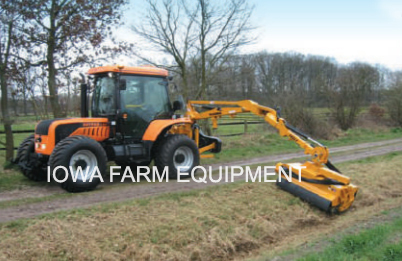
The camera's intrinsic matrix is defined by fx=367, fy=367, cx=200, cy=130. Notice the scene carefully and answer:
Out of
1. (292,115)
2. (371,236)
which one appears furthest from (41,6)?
(292,115)

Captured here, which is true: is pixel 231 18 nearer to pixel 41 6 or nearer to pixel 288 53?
pixel 41 6

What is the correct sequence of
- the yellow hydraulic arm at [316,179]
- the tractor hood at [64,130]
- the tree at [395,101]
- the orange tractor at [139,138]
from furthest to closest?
1. the tree at [395,101]
2. the tractor hood at [64,130]
3. the orange tractor at [139,138]
4. the yellow hydraulic arm at [316,179]

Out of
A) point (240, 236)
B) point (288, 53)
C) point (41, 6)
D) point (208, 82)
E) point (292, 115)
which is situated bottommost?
point (240, 236)

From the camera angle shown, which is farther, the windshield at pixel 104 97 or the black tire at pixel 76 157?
the windshield at pixel 104 97

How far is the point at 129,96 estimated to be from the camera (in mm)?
8781

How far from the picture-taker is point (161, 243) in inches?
210

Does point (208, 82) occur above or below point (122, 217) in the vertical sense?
above

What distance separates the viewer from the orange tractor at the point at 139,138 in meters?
7.25

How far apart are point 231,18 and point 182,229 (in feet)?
37.5

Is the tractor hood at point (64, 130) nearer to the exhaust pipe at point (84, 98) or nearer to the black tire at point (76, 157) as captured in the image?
the black tire at point (76, 157)

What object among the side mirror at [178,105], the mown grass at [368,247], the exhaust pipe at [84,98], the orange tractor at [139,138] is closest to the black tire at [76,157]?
the orange tractor at [139,138]

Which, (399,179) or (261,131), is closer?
(399,179)

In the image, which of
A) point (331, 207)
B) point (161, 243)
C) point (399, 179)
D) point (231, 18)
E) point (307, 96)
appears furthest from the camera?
point (307, 96)

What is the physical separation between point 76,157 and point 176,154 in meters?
2.56
